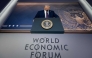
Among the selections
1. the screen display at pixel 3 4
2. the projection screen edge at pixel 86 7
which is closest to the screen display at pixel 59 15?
the projection screen edge at pixel 86 7

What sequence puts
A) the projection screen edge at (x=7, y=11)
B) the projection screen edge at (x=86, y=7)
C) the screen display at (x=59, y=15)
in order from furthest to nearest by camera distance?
the projection screen edge at (x=86, y=7) → the projection screen edge at (x=7, y=11) → the screen display at (x=59, y=15)

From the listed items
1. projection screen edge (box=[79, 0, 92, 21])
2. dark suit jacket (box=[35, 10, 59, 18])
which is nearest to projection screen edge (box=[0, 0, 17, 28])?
dark suit jacket (box=[35, 10, 59, 18])

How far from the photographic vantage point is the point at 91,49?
173cm

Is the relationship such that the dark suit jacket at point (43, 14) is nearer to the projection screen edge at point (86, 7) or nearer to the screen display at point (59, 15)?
the screen display at point (59, 15)

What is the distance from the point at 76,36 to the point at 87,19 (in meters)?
0.63

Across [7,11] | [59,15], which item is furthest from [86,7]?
[7,11]

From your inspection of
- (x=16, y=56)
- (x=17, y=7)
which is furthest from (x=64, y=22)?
(x=17, y=7)

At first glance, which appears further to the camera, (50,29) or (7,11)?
(7,11)

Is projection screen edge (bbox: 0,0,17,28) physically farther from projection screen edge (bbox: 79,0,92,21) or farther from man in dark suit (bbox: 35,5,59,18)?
projection screen edge (bbox: 79,0,92,21)

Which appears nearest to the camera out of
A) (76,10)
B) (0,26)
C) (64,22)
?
(0,26)

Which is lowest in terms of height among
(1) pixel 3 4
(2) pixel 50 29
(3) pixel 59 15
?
(2) pixel 50 29

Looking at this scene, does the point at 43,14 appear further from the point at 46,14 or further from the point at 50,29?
the point at 50,29

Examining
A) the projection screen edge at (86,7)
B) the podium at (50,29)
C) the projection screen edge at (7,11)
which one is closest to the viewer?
the podium at (50,29)

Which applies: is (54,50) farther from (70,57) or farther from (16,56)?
(16,56)
